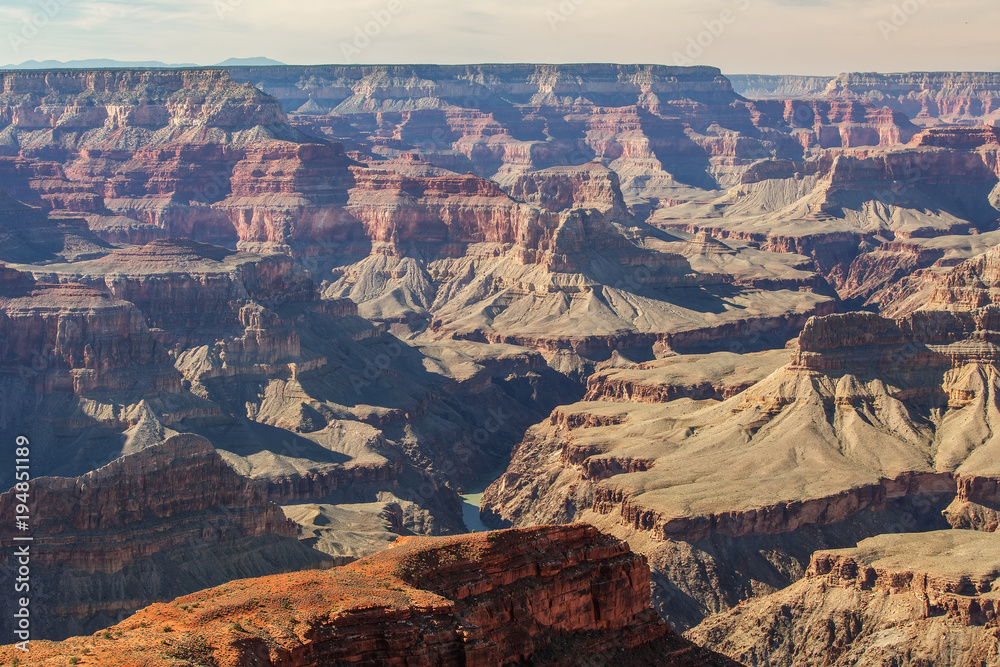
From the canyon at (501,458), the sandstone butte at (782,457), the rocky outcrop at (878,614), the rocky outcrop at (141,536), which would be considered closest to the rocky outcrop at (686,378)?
the sandstone butte at (782,457)

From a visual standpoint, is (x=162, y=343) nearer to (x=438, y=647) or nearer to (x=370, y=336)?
(x=370, y=336)

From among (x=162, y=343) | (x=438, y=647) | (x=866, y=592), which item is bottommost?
(x=866, y=592)

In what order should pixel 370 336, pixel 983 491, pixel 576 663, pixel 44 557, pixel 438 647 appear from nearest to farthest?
1. pixel 438 647
2. pixel 576 663
3. pixel 44 557
4. pixel 983 491
5. pixel 370 336

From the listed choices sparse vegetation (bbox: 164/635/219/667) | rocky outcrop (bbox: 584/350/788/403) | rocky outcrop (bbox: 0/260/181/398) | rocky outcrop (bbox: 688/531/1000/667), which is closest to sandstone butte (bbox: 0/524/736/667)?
sparse vegetation (bbox: 164/635/219/667)

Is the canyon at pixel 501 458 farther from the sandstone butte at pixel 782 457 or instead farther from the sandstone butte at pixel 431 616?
the sandstone butte at pixel 782 457

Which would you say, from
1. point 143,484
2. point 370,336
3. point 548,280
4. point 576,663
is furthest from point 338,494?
point 548,280

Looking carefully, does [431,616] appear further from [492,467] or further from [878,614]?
[492,467]
